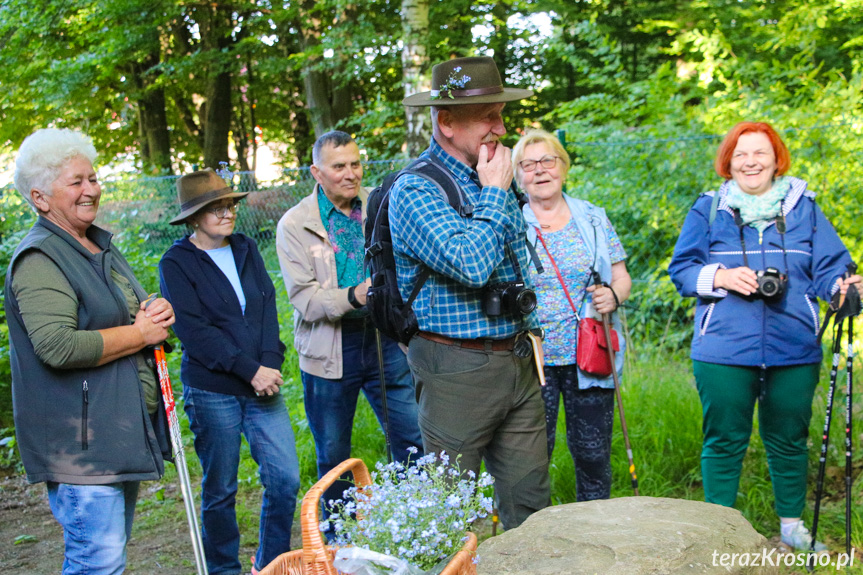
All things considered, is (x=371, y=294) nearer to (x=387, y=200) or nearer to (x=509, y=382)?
(x=387, y=200)

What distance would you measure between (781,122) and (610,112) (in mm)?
2624

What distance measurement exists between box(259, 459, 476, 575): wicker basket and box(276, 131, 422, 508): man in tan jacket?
1.92 meters

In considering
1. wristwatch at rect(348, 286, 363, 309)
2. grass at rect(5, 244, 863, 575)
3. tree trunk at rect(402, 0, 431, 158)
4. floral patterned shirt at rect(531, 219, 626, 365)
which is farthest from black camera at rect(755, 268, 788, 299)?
tree trunk at rect(402, 0, 431, 158)

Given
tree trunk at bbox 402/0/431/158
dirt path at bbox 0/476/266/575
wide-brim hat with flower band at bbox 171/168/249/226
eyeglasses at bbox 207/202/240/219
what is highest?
tree trunk at bbox 402/0/431/158

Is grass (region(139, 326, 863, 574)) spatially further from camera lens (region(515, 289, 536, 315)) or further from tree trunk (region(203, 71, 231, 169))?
tree trunk (region(203, 71, 231, 169))

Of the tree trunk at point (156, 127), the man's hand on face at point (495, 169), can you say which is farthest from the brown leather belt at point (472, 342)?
the tree trunk at point (156, 127)

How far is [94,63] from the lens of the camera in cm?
1380

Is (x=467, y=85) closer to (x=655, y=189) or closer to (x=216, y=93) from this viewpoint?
(x=655, y=189)

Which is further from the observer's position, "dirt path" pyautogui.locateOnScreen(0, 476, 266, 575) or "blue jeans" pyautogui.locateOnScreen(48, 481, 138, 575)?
"dirt path" pyautogui.locateOnScreen(0, 476, 266, 575)

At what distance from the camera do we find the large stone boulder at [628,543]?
2.35 metres

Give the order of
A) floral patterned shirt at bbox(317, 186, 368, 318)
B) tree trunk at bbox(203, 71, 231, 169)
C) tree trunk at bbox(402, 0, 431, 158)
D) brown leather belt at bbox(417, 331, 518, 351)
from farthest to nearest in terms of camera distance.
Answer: tree trunk at bbox(203, 71, 231, 169), tree trunk at bbox(402, 0, 431, 158), floral patterned shirt at bbox(317, 186, 368, 318), brown leather belt at bbox(417, 331, 518, 351)

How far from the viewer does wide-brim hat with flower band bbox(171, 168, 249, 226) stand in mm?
3672

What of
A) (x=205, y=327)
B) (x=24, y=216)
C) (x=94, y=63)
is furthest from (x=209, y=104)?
(x=205, y=327)

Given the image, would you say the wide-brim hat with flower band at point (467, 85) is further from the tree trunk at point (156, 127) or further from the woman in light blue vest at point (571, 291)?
the tree trunk at point (156, 127)
